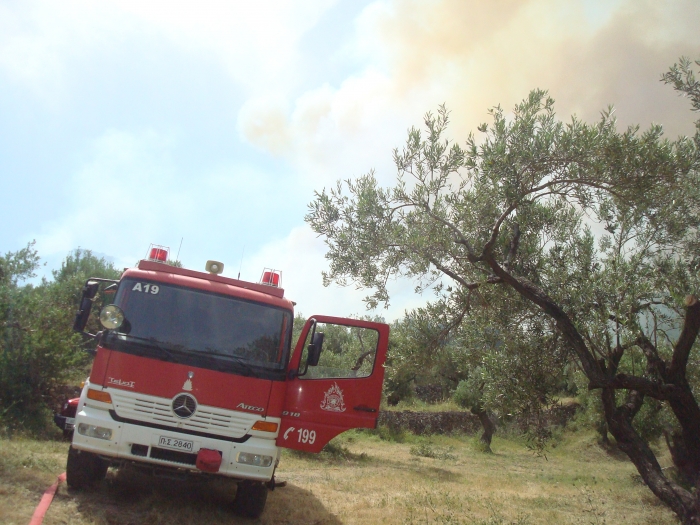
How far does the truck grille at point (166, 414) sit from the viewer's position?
6.69 m

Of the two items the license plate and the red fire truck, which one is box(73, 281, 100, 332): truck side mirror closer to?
the red fire truck

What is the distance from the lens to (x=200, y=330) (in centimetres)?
709

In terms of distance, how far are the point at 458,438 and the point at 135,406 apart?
28.5m

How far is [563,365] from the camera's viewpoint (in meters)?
9.22

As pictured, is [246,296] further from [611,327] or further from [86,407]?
[611,327]

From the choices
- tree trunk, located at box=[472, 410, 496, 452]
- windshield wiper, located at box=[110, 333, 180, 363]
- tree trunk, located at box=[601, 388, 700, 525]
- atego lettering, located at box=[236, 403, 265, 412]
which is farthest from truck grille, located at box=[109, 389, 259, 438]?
tree trunk, located at box=[472, 410, 496, 452]

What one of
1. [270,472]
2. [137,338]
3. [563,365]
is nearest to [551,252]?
[563,365]

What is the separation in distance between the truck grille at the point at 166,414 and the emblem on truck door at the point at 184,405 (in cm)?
5

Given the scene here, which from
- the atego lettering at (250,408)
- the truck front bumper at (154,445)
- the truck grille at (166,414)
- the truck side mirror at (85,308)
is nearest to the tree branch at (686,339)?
the atego lettering at (250,408)

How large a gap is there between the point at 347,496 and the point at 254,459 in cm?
418

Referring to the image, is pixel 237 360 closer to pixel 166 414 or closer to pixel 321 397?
pixel 166 414

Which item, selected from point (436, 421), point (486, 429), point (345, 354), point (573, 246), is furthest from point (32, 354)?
point (436, 421)

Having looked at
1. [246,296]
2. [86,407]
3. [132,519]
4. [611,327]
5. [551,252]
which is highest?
[551,252]

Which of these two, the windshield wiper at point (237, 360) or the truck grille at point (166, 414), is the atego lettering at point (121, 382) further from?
the windshield wiper at point (237, 360)
